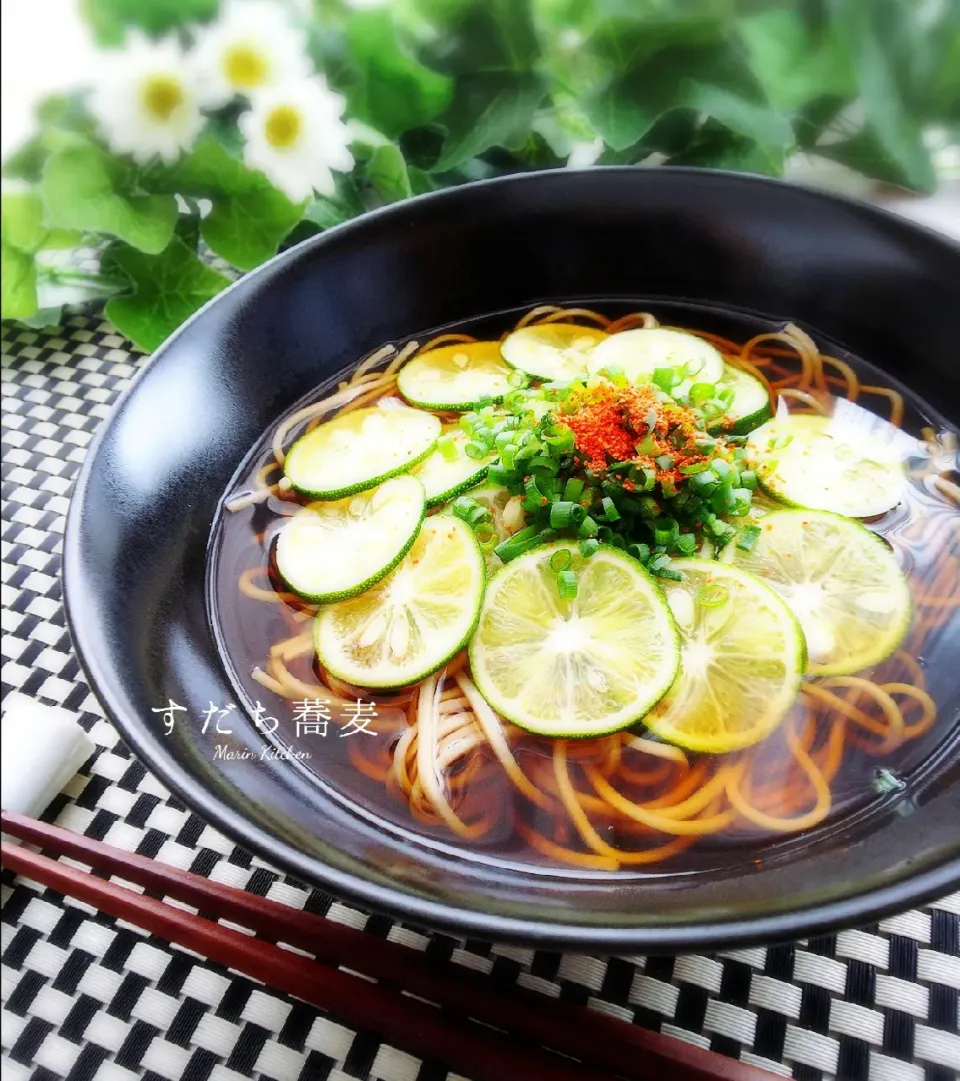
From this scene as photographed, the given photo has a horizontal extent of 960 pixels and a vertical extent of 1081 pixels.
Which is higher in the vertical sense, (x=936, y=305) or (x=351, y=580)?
(x=936, y=305)

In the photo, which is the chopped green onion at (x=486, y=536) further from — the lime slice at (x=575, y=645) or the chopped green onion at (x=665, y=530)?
the chopped green onion at (x=665, y=530)

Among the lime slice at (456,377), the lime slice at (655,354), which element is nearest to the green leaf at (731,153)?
the lime slice at (655,354)

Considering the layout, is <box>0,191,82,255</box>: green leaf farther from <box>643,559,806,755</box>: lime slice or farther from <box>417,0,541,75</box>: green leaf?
<box>643,559,806,755</box>: lime slice

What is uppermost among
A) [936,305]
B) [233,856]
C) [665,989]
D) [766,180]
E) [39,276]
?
[766,180]

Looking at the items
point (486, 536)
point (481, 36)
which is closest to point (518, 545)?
point (486, 536)

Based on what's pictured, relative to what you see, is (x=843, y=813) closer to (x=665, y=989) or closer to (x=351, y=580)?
(x=665, y=989)

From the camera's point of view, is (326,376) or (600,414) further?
(326,376)

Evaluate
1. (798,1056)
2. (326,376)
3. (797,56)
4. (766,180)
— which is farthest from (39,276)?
(798,1056)
